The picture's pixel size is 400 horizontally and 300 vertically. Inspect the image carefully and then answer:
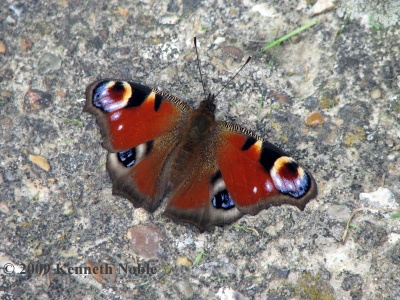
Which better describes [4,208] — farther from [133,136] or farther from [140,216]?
[133,136]

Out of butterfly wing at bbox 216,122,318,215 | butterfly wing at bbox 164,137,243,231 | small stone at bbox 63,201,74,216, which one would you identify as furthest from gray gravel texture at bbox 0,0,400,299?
butterfly wing at bbox 216,122,318,215

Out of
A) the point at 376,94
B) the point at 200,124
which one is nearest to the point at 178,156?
the point at 200,124

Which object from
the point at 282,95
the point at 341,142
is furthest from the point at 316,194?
the point at 282,95

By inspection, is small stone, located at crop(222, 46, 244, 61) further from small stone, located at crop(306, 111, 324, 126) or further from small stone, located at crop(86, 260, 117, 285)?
small stone, located at crop(86, 260, 117, 285)

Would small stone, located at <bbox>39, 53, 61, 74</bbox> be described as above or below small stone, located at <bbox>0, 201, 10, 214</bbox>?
above

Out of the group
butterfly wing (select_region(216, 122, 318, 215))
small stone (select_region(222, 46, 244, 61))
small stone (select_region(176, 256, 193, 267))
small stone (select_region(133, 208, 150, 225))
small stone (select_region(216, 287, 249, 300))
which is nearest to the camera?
butterfly wing (select_region(216, 122, 318, 215))

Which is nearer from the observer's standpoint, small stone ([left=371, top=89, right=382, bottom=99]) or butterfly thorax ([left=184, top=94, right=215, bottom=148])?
butterfly thorax ([left=184, top=94, right=215, bottom=148])
